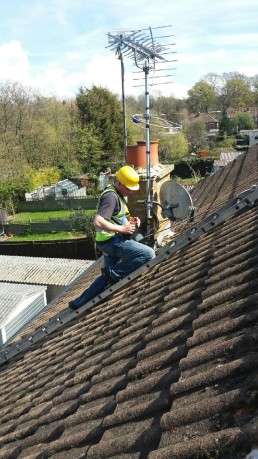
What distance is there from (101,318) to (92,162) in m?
43.9

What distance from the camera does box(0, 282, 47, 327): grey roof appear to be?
14884 mm

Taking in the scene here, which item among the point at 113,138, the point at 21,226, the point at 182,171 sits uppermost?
the point at 113,138

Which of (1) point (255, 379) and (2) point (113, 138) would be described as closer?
(1) point (255, 379)

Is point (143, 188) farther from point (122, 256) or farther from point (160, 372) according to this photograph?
point (160, 372)

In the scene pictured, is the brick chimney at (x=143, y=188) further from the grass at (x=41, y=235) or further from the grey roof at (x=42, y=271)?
the grass at (x=41, y=235)

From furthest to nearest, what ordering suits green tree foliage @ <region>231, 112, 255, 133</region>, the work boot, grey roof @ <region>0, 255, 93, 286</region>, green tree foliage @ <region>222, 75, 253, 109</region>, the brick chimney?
green tree foliage @ <region>222, 75, 253, 109</region> < green tree foliage @ <region>231, 112, 255, 133</region> < grey roof @ <region>0, 255, 93, 286</region> < the brick chimney < the work boot

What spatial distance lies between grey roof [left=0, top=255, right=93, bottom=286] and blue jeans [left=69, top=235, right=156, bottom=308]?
13.4 meters

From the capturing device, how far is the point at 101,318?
4270 millimetres

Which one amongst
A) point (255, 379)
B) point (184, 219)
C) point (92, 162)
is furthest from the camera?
point (92, 162)

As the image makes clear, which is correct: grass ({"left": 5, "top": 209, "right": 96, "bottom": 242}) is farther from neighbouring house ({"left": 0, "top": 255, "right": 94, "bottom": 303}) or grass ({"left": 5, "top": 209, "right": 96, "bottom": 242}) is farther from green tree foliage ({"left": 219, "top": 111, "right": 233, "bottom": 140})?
green tree foliage ({"left": 219, "top": 111, "right": 233, "bottom": 140})

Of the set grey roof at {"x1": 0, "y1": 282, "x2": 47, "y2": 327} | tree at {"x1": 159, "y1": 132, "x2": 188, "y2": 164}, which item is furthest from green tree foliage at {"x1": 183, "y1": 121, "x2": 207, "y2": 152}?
grey roof at {"x1": 0, "y1": 282, "x2": 47, "y2": 327}

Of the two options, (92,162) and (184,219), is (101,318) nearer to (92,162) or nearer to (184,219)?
(184,219)

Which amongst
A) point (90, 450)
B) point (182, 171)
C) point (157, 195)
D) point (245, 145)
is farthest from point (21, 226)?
point (245, 145)

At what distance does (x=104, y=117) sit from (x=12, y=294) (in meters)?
36.3
